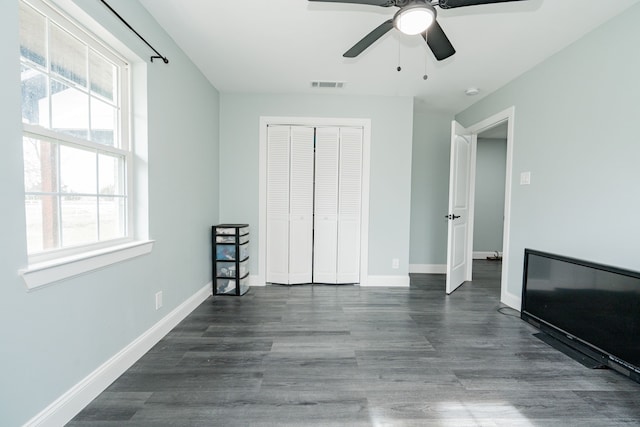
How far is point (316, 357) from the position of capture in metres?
1.95

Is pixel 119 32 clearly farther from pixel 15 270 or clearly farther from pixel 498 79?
pixel 498 79

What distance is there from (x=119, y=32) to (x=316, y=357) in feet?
8.38

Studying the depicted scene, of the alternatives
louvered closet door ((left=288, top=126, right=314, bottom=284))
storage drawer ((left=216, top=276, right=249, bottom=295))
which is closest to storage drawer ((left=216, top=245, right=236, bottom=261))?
storage drawer ((left=216, top=276, right=249, bottom=295))

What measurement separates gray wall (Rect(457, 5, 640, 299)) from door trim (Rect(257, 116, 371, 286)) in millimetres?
1640

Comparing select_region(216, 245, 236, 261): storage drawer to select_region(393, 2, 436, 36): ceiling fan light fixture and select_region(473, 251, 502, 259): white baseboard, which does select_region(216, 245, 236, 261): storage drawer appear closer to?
select_region(393, 2, 436, 36): ceiling fan light fixture

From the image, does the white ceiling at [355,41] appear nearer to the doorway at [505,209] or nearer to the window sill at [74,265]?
the doorway at [505,209]

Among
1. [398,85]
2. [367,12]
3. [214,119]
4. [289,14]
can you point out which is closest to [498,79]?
[398,85]

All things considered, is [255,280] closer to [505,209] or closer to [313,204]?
[313,204]

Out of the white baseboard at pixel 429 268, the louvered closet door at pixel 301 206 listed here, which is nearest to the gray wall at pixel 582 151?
the white baseboard at pixel 429 268

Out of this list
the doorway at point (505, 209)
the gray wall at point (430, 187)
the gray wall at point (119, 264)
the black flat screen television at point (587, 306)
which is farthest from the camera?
the gray wall at point (430, 187)

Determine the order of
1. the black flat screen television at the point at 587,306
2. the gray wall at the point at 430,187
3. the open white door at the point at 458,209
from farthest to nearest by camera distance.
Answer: the gray wall at the point at 430,187 → the open white door at the point at 458,209 → the black flat screen television at the point at 587,306

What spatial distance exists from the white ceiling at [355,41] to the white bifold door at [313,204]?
66cm

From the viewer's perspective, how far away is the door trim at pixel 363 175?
3461mm

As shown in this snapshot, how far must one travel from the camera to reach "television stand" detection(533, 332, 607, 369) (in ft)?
6.16
